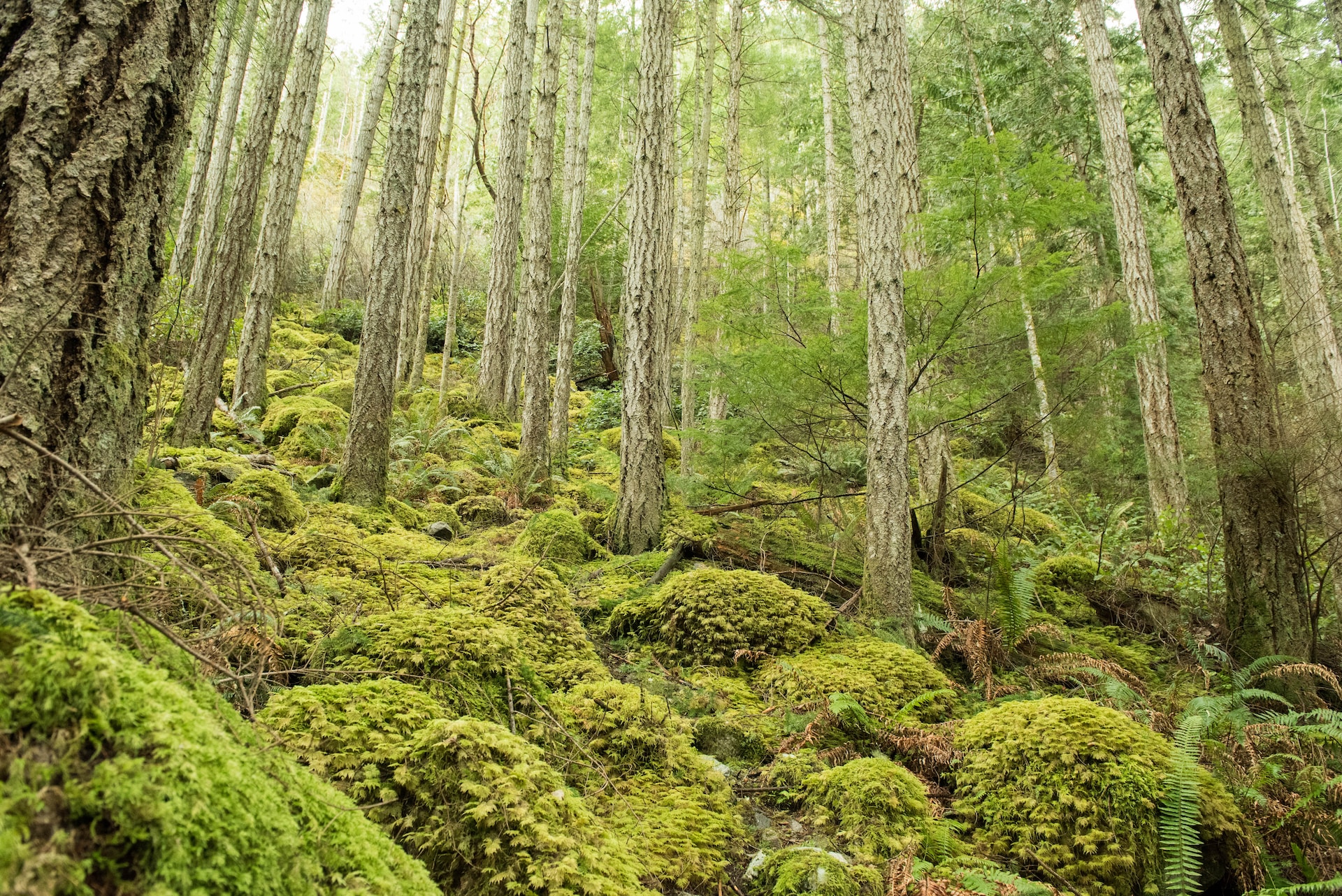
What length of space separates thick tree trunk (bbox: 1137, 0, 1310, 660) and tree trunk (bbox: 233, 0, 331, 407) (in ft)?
32.6

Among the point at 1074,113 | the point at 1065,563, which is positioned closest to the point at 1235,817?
the point at 1065,563

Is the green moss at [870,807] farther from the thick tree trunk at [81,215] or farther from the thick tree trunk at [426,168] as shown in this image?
the thick tree trunk at [426,168]

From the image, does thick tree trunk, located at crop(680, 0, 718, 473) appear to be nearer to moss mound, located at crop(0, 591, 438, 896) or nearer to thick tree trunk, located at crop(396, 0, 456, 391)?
thick tree trunk, located at crop(396, 0, 456, 391)

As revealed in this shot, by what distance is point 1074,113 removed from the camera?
13898 mm

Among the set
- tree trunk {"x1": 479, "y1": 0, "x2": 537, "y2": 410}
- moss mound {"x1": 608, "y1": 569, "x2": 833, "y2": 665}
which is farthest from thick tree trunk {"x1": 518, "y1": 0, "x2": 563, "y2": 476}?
moss mound {"x1": 608, "y1": 569, "x2": 833, "y2": 665}

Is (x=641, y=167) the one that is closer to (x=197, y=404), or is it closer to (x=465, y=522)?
(x=465, y=522)

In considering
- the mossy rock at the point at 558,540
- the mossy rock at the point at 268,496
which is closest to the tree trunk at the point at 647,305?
the mossy rock at the point at 558,540

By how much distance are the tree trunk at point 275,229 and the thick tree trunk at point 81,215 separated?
789 centimetres

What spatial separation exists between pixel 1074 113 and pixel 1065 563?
11.3 m

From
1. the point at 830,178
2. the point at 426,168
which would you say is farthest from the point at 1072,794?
the point at 830,178

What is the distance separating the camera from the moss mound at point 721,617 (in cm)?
432

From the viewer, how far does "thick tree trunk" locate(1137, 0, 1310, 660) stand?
4934 mm

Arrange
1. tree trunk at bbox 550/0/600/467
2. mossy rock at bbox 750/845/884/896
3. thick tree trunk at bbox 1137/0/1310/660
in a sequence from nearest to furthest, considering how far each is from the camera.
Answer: mossy rock at bbox 750/845/884/896, thick tree trunk at bbox 1137/0/1310/660, tree trunk at bbox 550/0/600/467

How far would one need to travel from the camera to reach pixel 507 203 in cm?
1138
